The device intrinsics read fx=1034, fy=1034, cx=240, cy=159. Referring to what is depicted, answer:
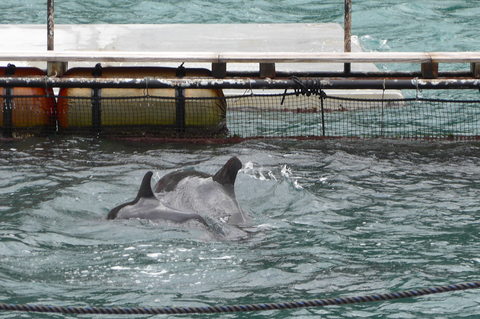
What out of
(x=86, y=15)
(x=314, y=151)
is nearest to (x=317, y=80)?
(x=314, y=151)

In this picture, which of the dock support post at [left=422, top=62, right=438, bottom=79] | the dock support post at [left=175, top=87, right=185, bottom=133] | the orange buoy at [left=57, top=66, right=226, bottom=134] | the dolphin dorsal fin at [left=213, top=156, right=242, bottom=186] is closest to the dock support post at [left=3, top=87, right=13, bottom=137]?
the orange buoy at [left=57, top=66, right=226, bottom=134]

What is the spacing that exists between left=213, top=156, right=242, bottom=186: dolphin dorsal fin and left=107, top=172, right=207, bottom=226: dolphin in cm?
54

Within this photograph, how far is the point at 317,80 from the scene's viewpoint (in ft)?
37.4

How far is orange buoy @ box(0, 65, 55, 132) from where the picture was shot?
11523 mm

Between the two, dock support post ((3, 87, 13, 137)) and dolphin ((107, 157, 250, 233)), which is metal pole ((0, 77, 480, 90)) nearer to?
dock support post ((3, 87, 13, 137))

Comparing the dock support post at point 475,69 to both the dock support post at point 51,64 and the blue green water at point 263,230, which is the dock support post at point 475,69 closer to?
the blue green water at point 263,230

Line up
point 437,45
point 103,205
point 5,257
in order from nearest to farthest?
point 5,257
point 103,205
point 437,45

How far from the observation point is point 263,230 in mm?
8180

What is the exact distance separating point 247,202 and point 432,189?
1.77 m

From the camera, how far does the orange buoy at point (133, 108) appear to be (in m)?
11.7

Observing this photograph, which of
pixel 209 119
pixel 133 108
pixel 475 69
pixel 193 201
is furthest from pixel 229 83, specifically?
pixel 193 201

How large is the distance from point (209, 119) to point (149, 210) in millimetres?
3855

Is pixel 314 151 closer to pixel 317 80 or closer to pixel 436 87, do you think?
pixel 317 80

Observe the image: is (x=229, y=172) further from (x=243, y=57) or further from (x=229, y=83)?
(x=243, y=57)
